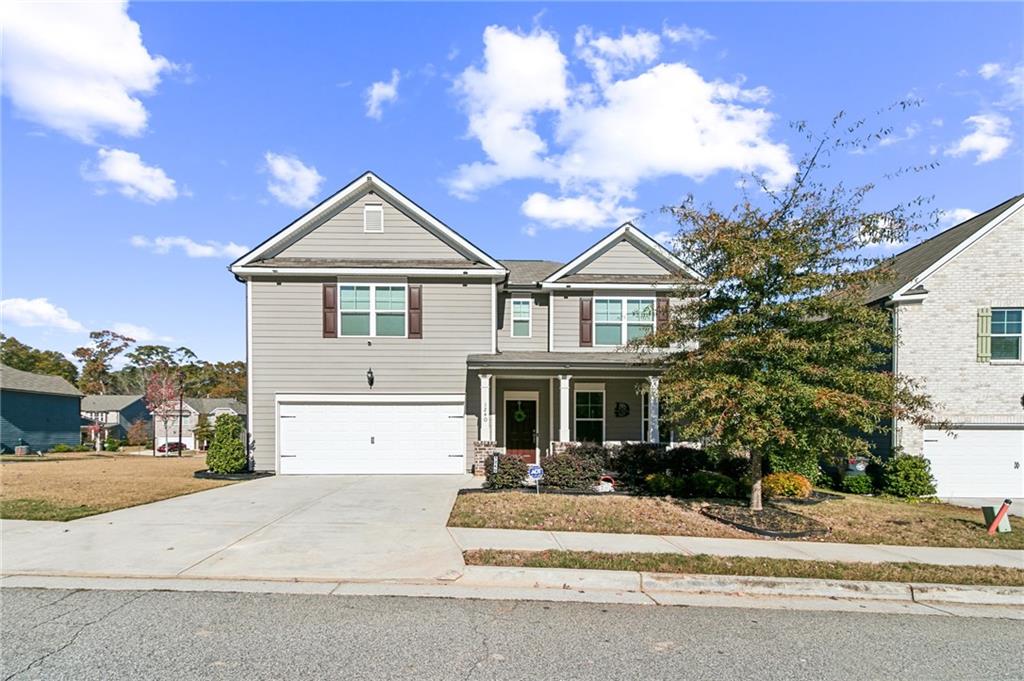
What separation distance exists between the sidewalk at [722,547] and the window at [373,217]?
35.5 feet

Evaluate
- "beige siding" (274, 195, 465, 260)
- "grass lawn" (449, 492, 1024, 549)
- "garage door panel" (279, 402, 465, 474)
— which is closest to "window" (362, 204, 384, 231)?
"beige siding" (274, 195, 465, 260)

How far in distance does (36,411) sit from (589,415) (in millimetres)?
34020

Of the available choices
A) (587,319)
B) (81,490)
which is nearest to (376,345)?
(587,319)

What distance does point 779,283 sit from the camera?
939 cm

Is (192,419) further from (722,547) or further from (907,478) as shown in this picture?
(722,547)

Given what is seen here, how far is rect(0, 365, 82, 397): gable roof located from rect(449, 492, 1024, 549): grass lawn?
32.8 metres

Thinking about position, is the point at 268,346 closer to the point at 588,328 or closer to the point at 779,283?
the point at 588,328

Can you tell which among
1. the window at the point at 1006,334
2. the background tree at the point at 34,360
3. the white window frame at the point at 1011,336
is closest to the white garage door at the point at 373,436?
the white window frame at the point at 1011,336

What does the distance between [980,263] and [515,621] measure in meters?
16.5

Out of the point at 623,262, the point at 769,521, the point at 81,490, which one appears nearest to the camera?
the point at 769,521

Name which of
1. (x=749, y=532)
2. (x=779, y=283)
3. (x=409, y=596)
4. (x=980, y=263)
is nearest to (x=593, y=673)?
(x=409, y=596)

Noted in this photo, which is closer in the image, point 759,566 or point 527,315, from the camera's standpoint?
point 759,566

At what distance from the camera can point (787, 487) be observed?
1243 centimetres

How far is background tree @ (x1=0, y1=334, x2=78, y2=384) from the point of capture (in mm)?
61688
